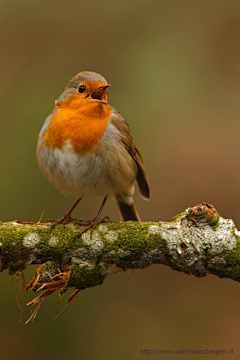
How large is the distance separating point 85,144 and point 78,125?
6.1 inches

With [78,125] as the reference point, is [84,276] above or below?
below

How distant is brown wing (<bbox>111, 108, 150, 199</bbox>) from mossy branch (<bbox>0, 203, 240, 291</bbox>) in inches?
41.2

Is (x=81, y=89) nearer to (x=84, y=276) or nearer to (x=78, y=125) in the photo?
(x=78, y=125)

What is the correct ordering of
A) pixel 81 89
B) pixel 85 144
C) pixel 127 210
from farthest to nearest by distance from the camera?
pixel 127 210 < pixel 81 89 < pixel 85 144

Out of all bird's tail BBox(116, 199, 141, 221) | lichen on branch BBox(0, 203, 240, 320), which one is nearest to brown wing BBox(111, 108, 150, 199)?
bird's tail BBox(116, 199, 141, 221)

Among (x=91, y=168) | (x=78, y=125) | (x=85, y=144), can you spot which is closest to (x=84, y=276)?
(x=91, y=168)

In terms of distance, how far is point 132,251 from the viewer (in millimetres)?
2625

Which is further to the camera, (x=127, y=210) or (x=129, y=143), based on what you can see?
(x=127, y=210)

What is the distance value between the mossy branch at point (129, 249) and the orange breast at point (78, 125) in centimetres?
78

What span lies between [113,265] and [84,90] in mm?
1381

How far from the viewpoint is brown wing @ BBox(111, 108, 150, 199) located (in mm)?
3481

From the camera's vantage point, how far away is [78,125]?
10.4 feet

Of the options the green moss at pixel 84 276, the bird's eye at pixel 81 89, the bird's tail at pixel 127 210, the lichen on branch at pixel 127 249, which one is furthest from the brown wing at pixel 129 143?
the green moss at pixel 84 276

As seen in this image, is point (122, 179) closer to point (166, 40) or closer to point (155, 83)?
point (155, 83)
